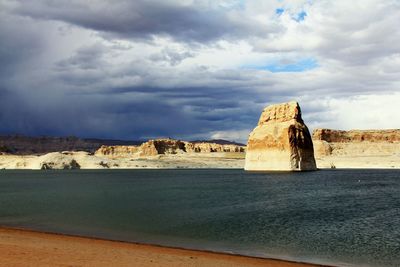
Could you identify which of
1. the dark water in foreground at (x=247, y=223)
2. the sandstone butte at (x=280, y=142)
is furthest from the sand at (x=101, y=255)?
the sandstone butte at (x=280, y=142)

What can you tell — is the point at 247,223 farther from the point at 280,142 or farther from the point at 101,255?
the point at 280,142

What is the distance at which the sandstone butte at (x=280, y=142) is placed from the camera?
10950cm

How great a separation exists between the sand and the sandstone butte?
3520 inches

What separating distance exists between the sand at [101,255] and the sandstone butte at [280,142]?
8940cm

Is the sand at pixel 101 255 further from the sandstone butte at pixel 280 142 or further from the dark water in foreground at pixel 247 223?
the sandstone butte at pixel 280 142

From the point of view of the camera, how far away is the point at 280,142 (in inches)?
4294

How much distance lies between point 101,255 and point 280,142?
93412mm

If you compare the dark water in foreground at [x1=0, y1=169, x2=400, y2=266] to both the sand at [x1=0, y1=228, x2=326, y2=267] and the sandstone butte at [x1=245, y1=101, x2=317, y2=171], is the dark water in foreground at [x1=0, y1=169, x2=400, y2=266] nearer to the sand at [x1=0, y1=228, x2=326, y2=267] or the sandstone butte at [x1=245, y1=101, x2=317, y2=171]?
the sand at [x1=0, y1=228, x2=326, y2=267]

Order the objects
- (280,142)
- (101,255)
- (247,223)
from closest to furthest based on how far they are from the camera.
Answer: (101,255), (247,223), (280,142)

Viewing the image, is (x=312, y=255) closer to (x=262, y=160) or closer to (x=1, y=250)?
(x=1, y=250)

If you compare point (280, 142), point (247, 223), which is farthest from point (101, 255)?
point (280, 142)

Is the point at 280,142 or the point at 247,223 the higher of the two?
the point at 280,142

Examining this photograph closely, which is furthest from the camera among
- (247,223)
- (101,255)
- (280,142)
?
(280,142)

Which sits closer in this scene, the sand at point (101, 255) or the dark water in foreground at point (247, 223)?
the sand at point (101, 255)
